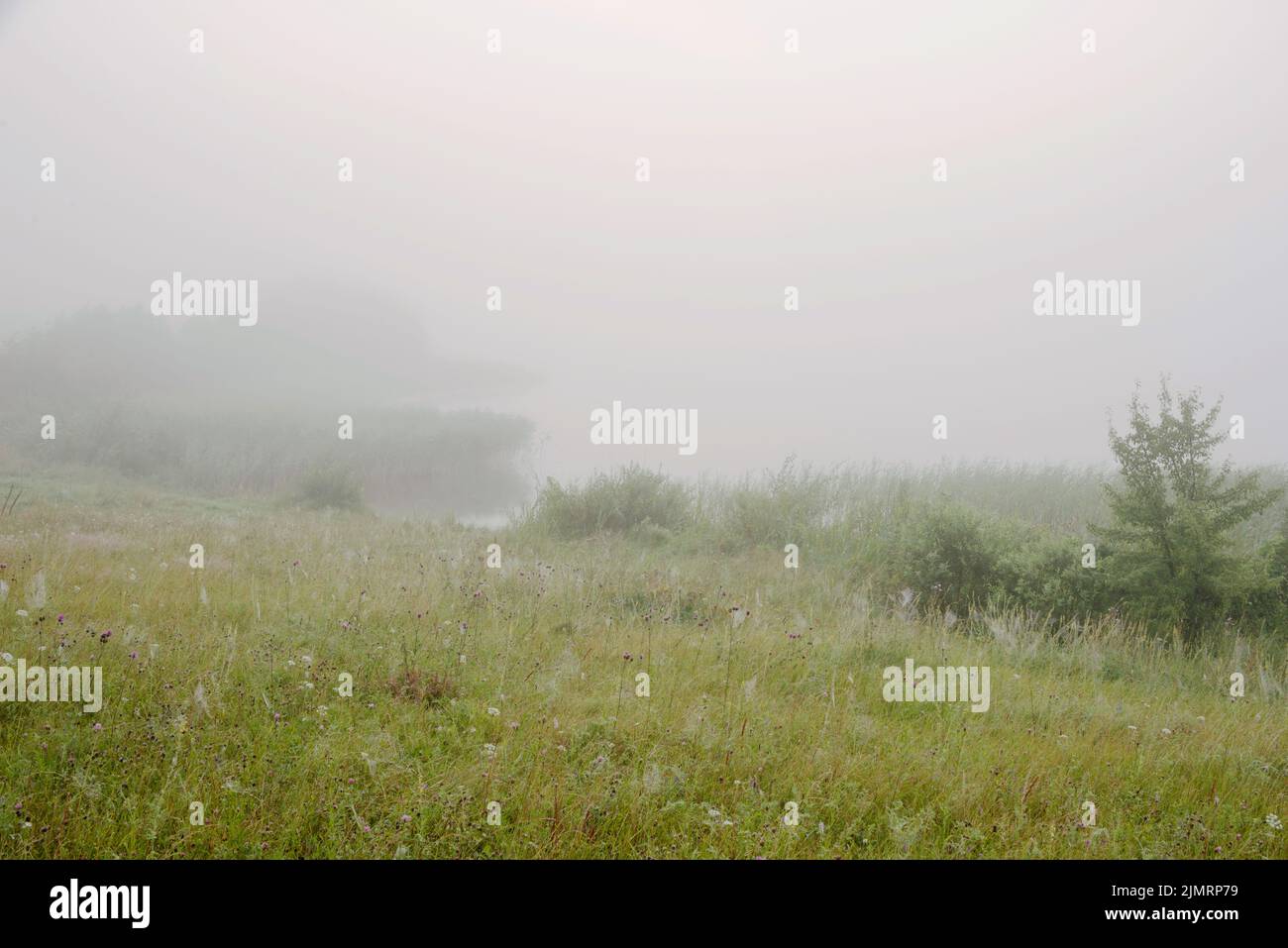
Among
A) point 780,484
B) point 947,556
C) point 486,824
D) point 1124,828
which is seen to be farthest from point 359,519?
point 1124,828

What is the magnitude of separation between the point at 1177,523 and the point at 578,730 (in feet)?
24.9

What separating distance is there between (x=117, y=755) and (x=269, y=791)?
2.85ft

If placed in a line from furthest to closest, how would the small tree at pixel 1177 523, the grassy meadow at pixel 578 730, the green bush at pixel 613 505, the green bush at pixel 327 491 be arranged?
the green bush at pixel 327 491
the green bush at pixel 613 505
the small tree at pixel 1177 523
the grassy meadow at pixel 578 730

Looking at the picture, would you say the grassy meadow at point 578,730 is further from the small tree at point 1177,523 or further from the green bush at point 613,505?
the green bush at point 613,505

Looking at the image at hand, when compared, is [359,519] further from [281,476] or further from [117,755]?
[117,755]

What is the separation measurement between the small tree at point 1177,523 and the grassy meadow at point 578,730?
50cm

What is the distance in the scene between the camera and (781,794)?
351 cm

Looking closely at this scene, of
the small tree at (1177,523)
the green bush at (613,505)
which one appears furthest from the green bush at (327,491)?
the small tree at (1177,523)

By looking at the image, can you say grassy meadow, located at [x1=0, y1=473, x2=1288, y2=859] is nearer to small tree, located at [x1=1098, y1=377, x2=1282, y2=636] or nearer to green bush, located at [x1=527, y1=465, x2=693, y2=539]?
small tree, located at [x1=1098, y1=377, x2=1282, y2=636]

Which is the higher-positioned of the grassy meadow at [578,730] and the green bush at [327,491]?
the green bush at [327,491]

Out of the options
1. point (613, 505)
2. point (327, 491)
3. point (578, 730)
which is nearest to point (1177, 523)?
point (578, 730)

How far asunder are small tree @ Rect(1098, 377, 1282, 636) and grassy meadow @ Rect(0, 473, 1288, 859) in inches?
19.8

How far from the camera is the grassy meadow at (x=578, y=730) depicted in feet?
9.86
